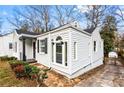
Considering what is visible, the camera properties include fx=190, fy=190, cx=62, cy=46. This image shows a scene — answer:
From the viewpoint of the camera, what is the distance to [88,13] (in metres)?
3.79

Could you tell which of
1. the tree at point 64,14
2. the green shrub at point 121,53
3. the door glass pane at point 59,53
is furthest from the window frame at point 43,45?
the green shrub at point 121,53

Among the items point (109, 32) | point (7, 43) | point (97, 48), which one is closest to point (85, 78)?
point (97, 48)

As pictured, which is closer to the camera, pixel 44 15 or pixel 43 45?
pixel 44 15

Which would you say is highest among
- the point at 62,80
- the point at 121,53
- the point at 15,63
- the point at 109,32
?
the point at 109,32

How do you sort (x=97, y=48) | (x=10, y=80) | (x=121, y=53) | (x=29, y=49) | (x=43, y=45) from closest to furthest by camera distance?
(x=10, y=80), (x=121, y=53), (x=97, y=48), (x=29, y=49), (x=43, y=45)

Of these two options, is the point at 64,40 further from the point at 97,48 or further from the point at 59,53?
the point at 97,48

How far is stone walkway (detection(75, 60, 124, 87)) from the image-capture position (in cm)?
375

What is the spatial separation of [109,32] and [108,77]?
2.97 ft

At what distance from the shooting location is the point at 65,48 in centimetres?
388

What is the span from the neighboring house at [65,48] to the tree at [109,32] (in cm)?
12

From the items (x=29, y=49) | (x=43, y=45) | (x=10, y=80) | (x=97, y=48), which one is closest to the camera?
(x=10, y=80)

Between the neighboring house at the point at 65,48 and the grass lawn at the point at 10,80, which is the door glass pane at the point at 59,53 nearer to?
the neighboring house at the point at 65,48

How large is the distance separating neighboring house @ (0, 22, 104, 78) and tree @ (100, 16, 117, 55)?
0.38ft

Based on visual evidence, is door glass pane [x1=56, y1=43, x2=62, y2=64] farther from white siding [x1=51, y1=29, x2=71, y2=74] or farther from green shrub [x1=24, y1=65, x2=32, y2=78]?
green shrub [x1=24, y1=65, x2=32, y2=78]
